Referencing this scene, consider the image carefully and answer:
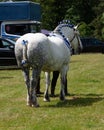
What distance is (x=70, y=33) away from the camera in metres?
14.6

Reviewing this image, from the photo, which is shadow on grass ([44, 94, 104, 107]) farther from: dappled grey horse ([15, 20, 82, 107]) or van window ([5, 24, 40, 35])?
van window ([5, 24, 40, 35])

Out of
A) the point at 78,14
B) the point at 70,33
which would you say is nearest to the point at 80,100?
the point at 70,33

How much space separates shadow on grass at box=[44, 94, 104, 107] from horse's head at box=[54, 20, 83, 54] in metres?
1.31

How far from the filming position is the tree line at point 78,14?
209 ft

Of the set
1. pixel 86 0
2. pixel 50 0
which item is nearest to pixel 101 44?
pixel 50 0

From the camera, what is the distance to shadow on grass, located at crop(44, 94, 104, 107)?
12800 millimetres

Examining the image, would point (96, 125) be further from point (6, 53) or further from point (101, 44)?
point (101, 44)

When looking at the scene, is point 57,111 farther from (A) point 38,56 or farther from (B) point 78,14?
(B) point 78,14

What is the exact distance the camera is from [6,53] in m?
25.6

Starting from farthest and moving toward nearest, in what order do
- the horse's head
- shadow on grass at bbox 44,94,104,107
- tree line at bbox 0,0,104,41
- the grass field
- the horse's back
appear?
tree line at bbox 0,0,104,41
the horse's head
shadow on grass at bbox 44,94,104,107
the horse's back
the grass field

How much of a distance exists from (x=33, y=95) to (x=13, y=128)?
249 cm

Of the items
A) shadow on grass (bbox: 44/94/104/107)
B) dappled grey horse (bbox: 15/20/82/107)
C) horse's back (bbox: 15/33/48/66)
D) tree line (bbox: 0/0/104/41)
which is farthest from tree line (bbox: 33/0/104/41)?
horse's back (bbox: 15/33/48/66)

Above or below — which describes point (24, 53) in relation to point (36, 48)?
below

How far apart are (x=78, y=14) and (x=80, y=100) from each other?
186 ft
